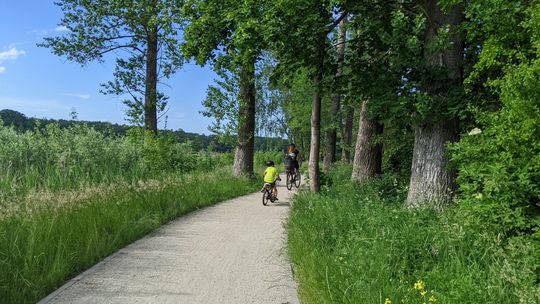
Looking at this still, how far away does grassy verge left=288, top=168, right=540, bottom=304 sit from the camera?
151 inches

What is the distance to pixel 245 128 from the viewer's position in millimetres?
17547

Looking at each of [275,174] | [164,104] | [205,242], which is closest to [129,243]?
[205,242]

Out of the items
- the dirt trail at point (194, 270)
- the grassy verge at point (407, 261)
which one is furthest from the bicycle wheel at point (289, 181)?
the grassy verge at point (407, 261)

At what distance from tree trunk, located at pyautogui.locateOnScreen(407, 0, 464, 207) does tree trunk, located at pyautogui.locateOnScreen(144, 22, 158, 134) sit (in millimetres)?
14888

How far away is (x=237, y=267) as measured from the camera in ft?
20.5

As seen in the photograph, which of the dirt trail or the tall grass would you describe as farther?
the tall grass

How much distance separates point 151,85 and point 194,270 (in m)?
15.7

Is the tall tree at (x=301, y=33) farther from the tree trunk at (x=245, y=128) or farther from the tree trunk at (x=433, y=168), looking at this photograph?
the tree trunk at (x=245, y=128)

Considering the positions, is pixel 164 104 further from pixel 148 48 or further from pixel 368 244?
pixel 368 244

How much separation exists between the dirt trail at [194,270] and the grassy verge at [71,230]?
222 mm

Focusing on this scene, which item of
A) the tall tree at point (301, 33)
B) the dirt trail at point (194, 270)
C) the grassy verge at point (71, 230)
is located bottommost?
the dirt trail at point (194, 270)

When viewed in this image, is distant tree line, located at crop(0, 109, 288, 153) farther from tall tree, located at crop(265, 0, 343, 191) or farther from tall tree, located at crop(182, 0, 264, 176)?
tall tree, located at crop(265, 0, 343, 191)

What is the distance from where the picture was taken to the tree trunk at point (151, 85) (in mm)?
20172

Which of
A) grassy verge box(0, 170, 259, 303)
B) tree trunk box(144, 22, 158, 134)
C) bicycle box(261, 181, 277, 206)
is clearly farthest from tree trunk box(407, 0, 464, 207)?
tree trunk box(144, 22, 158, 134)
